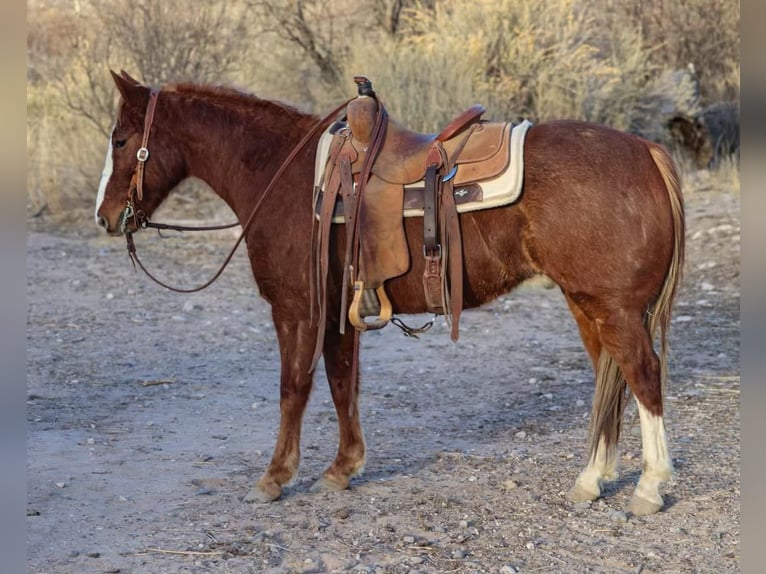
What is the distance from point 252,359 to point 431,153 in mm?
3658

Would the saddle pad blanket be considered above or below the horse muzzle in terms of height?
above

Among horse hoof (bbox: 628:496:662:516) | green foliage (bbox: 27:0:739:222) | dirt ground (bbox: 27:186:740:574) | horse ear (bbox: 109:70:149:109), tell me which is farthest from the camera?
green foliage (bbox: 27:0:739:222)

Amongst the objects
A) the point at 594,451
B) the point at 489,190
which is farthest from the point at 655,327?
the point at 489,190

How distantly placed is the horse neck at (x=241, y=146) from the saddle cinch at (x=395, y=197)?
366 millimetres

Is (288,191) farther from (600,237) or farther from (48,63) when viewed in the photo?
(48,63)

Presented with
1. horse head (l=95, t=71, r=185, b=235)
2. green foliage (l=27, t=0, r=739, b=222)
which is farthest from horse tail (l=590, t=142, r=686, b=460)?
green foliage (l=27, t=0, r=739, b=222)

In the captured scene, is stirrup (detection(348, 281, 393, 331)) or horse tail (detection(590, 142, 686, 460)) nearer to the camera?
horse tail (detection(590, 142, 686, 460))

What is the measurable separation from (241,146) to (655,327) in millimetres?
2226

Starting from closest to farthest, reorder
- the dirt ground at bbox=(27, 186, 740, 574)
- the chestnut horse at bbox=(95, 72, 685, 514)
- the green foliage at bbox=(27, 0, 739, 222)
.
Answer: the dirt ground at bbox=(27, 186, 740, 574), the chestnut horse at bbox=(95, 72, 685, 514), the green foliage at bbox=(27, 0, 739, 222)

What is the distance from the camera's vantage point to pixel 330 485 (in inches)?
178

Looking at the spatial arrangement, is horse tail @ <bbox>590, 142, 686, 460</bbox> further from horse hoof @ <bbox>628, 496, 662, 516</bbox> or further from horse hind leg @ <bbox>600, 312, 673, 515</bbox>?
horse hoof @ <bbox>628, 496, 662, 516</bbox>

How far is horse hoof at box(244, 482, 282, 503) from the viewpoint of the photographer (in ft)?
14.3

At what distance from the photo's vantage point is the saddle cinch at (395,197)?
4051mm

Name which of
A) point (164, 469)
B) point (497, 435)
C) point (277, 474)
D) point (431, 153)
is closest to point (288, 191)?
point (431, 153)
